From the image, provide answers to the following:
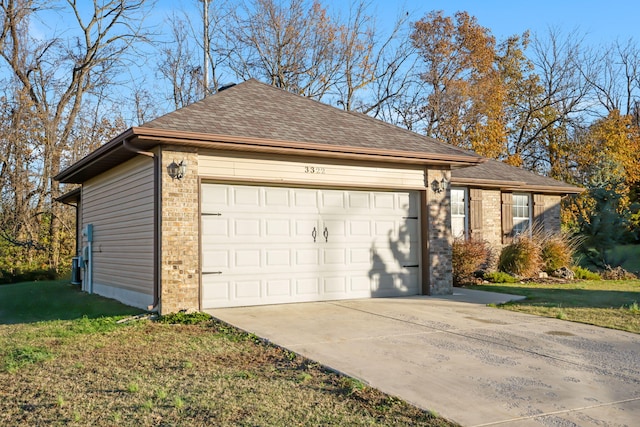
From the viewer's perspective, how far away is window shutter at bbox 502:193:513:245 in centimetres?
1861

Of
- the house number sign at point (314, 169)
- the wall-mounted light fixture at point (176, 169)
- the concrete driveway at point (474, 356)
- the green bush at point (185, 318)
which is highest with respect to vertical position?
the house number sign at point (314, 169)

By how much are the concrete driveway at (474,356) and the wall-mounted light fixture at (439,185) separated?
2749 millimetres

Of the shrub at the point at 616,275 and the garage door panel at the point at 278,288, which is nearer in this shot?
the garage door panel at the point at 278,288

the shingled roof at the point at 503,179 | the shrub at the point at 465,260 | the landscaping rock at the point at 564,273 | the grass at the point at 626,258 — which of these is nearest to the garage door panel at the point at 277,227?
the shrub at the point at 465,260

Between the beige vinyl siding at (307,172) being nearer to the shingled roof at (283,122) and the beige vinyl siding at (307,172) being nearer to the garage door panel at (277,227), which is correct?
the shingled roof at (283,122)

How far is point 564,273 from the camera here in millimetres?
16797

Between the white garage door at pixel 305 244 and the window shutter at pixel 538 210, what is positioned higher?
the window shutter at pixel 538 210

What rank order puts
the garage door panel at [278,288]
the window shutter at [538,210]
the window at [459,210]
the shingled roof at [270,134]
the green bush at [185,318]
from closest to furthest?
the green bush at [185,318]
the shingled roof at [270,134]
the garage door panel at [278,288]
the window at [459,210]
the window shutter at [538,210]

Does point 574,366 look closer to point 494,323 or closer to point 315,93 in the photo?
point 494,323

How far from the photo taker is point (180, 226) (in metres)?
9.81

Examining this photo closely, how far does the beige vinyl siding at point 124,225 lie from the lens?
10.5m

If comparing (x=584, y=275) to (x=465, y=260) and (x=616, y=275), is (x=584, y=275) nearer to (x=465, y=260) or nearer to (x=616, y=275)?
(x=616, y=275)

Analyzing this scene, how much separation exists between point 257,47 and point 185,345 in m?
23.1

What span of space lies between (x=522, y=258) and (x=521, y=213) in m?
3.28
